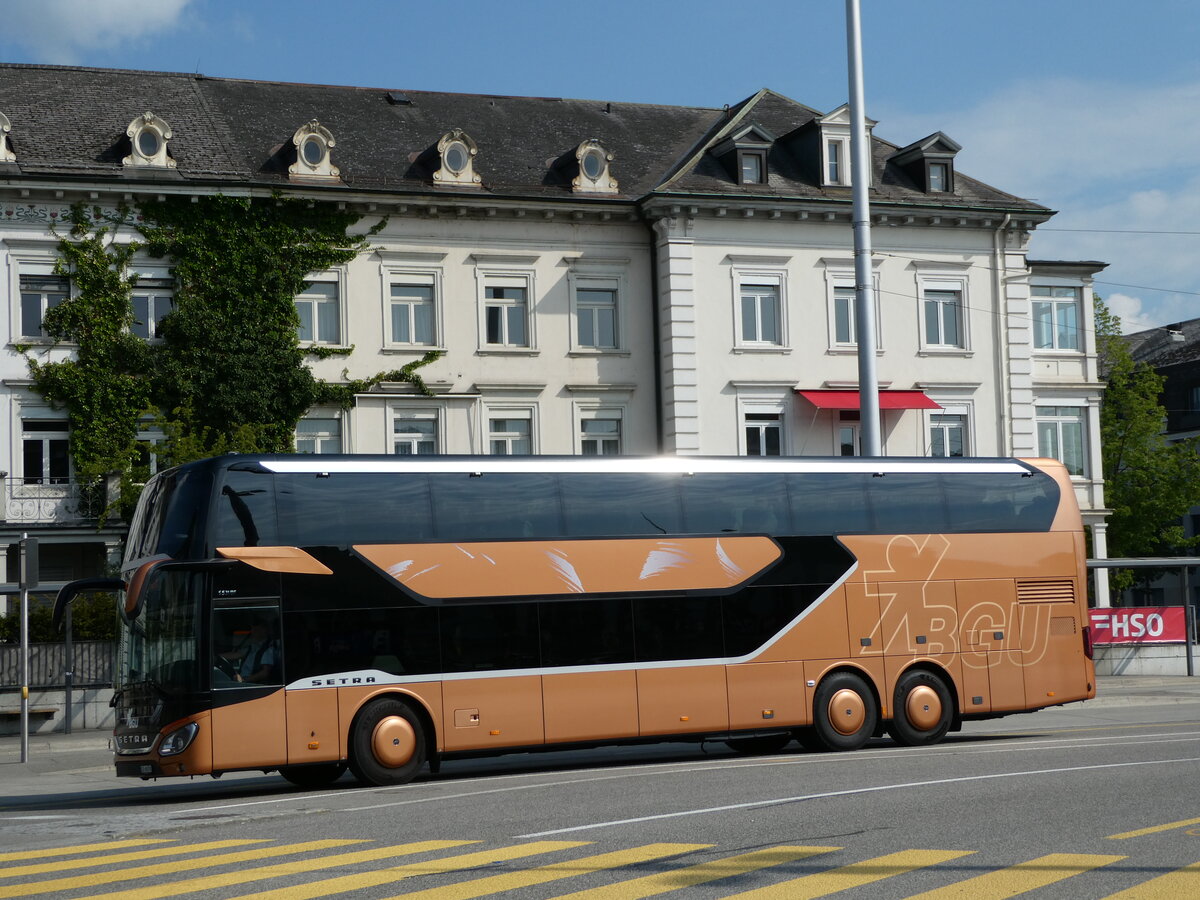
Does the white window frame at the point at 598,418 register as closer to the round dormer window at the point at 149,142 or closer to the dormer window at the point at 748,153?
the dormer window at the point at 748,153

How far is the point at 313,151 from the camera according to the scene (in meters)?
37.2

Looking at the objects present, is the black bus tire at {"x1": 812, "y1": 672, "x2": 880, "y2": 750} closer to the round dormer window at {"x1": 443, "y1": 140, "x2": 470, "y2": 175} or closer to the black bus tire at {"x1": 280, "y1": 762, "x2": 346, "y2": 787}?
the black bus tire at {"x1": 280, "y1": 762, "x2": 346, "y2": 787}

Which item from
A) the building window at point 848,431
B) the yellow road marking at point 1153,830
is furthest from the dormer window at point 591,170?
the yellow road marking at point 1153,830

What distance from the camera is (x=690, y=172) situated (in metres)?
39.8

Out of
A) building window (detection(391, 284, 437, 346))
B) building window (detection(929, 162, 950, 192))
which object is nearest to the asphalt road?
building window (detection(391, 284, 437, 346))

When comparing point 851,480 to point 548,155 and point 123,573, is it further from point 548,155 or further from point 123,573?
point 548,155

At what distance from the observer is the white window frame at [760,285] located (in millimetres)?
39219

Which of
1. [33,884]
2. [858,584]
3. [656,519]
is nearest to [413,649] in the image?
[656,519]

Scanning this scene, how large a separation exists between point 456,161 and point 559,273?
3.75 meters

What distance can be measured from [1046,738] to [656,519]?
21.2 ft

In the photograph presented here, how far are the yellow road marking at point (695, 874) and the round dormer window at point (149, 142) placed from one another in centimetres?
2954

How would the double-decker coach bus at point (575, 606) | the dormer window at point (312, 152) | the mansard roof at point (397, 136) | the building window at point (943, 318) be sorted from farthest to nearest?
the building window at point (943, 318)
the dormer window at point (312, 152)
the mansard roof at point (397, 136)
the double-decker coach bus at point (575, 606)

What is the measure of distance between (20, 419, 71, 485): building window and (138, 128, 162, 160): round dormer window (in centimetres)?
653

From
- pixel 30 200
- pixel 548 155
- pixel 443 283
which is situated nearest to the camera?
pixel 30 200
